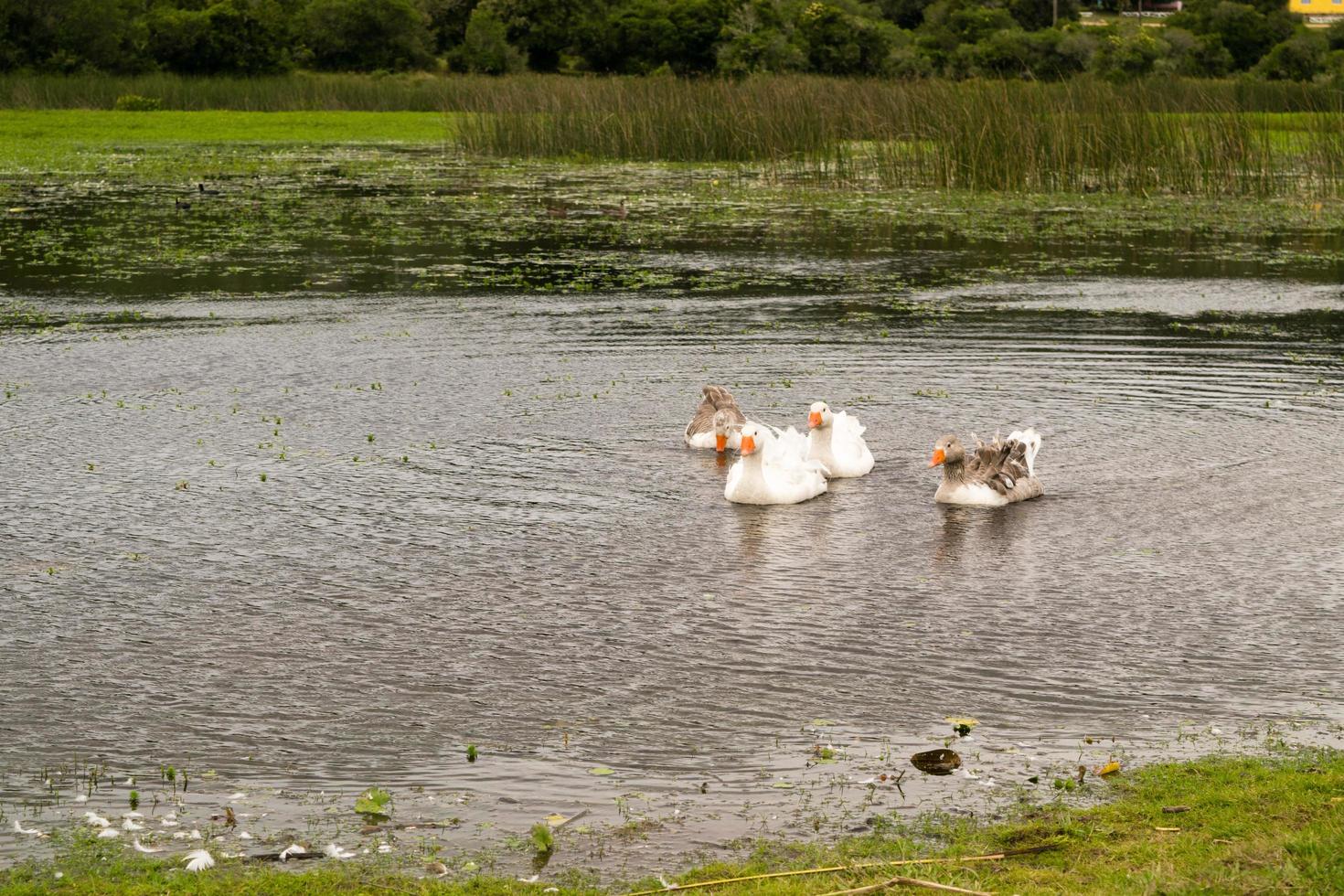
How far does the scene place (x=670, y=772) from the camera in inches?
276

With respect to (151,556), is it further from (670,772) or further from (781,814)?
(781,814)

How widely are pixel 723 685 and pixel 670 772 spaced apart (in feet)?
3.64

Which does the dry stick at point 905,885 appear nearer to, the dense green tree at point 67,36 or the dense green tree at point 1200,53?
the dense green tree at point 1200,53

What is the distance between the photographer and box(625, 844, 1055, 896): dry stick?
19.1ft

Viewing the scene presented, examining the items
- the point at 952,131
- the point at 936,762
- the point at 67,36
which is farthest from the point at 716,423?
the point at 67,36

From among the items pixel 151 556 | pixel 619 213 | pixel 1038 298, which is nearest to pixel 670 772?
pixel 151 556

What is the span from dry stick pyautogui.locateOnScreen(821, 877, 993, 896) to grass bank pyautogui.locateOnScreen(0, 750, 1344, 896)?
Answer: 0.05m

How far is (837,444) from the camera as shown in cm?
1212

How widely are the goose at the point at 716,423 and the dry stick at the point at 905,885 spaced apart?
22.0ft

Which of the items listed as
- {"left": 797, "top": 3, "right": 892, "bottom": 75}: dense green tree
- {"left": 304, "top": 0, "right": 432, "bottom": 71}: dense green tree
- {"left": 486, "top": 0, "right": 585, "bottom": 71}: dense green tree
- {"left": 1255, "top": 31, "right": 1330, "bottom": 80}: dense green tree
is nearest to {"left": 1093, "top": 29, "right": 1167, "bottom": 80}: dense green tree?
{"left": 1255, "top": 31, "right": 1330, "bottom": 80}: dense green tree

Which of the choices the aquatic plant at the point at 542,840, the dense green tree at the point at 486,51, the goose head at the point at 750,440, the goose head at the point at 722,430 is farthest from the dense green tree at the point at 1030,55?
the aquatic plant at the point at 542,840

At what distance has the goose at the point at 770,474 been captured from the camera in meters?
11.6

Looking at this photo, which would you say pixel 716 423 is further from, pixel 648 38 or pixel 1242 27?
pixel 648 38

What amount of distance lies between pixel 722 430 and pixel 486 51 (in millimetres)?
64813
